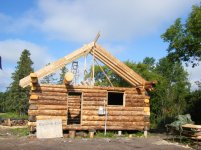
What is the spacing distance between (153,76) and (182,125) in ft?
96.5

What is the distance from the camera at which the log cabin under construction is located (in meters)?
18.9

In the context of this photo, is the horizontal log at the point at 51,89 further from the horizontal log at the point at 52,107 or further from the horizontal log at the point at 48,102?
the horizontal log at the point at 52,107

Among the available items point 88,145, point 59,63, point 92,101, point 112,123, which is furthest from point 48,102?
point 88,145

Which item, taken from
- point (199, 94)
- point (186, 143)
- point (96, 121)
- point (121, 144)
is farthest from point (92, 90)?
point (199, 94)

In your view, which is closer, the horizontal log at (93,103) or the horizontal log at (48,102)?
the horizontal log at (48,102)

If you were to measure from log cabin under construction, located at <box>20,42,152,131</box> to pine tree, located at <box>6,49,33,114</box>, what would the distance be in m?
36.3

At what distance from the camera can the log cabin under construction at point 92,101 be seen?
62.1ft

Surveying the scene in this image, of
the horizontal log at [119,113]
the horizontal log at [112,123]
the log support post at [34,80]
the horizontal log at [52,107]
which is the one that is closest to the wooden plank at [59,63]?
the log support post at [34,80]

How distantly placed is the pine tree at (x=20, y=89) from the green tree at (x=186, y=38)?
35.9 metres

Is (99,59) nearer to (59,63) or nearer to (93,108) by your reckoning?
(59,63)

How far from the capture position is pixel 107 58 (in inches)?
795

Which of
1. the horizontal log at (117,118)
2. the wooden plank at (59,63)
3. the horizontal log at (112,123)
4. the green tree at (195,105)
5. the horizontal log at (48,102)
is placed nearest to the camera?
the wooden plank at (59,63)

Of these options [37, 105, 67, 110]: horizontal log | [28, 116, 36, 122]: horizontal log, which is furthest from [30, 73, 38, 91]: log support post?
[28, 116, 36, 122]: horizontal log

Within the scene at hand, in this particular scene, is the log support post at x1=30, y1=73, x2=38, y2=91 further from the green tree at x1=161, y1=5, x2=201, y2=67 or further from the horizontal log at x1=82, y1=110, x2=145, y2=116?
the green tree at x1=161, y1=5, x2=201, y2=67
